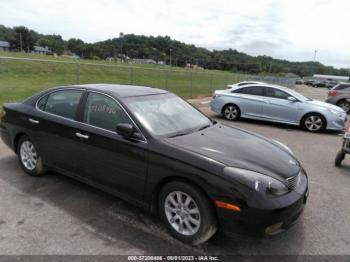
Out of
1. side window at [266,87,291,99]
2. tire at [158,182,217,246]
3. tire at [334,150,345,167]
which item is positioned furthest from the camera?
side window at [266,87,291,99]

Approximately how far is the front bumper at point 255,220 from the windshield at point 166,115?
1152 mm

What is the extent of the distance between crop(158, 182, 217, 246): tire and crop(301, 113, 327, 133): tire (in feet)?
26.2

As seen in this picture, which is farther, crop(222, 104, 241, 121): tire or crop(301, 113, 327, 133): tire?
crop(222, 104, 241, 121): tire

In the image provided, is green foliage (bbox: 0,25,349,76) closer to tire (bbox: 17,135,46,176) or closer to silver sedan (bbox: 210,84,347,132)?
silver sedan (bbox: 210,84,347,132)

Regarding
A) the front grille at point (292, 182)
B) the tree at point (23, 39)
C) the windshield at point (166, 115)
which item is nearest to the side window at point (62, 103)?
the windshield at point (166, 115)

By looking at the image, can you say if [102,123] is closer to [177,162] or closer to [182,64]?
[177,162]

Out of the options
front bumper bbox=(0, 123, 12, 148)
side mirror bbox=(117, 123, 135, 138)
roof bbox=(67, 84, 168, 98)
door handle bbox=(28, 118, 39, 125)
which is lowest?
front bumper bbox=(0, 123, 12, 148)

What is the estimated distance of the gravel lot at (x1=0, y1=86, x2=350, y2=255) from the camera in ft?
9.86

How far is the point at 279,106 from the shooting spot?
10297 millimetres

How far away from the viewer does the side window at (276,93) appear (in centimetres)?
1036

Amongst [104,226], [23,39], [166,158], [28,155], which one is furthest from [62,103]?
[23,39]

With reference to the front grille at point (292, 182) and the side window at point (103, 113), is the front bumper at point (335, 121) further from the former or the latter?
the side window at point (103, 113)

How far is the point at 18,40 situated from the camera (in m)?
100

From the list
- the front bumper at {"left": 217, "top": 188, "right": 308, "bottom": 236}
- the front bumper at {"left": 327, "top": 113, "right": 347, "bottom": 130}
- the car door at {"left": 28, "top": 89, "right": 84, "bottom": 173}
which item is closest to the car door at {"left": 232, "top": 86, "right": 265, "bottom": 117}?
the front bumper at {"left": 327, "top": 113, "right": 347, "bottom": 130}
